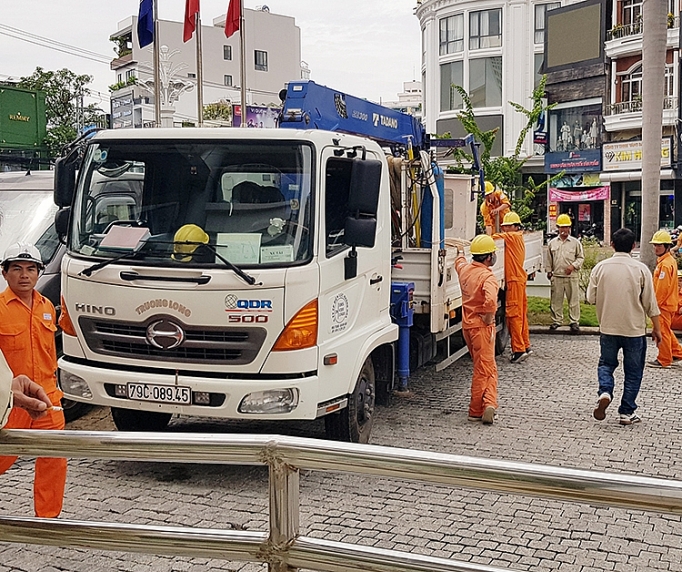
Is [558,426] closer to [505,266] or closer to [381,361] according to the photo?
[381,361]

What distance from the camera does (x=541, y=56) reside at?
49.2m

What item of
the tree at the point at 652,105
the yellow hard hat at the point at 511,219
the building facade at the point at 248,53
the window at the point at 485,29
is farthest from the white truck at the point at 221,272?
the building facade at the point at 248,53

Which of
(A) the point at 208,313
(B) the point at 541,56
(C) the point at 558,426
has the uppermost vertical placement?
(B) the point at 541,56

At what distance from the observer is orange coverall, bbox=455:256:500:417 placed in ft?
25.2

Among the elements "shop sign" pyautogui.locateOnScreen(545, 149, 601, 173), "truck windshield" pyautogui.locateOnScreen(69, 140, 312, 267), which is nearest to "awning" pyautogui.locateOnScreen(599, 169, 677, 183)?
"shop sign" pyautogui.locateOnScreen(545, 149, 601, 173)

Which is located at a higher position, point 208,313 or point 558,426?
point 208,313

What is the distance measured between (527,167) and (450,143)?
38253 millimetres

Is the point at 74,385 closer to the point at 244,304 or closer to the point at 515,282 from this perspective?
the point at 244,304

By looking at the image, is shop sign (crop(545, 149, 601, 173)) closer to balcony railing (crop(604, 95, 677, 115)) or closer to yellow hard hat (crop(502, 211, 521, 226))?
balcony railing (crop(604, 95, 677, 115))

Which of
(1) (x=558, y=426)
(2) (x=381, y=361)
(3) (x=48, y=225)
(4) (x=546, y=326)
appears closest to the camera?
(2) (x=381, y=361)

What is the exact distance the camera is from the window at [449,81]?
51.4 metres

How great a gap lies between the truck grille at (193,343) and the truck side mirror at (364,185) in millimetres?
1141

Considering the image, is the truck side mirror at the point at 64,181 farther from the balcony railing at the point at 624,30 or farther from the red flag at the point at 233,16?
the balcony railing at the point at 624,30

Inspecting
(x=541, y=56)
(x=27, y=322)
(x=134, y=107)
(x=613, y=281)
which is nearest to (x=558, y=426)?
Answer: (x=613, y=281)
